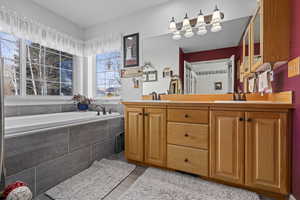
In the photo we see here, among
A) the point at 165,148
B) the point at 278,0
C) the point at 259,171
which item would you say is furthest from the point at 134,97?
the point at 278,0

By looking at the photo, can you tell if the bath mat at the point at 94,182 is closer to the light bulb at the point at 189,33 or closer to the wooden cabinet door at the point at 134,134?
the wooden cabinet door at the point at 134,134

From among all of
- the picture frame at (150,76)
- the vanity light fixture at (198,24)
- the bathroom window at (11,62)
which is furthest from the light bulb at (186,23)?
the bathroom window at (11,62)

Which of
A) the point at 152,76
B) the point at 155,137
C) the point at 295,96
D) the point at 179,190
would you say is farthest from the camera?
the point at 152,76

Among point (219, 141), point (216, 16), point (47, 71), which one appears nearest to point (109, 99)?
point (47, 71)

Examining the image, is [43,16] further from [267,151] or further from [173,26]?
[267,151]

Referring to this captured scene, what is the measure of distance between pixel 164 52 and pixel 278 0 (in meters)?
1.42

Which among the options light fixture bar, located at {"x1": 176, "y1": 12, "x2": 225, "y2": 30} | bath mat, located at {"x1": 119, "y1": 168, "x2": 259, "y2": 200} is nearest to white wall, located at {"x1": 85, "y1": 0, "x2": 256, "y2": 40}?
light fixture bar, located at {"x1": 176, "y1": 12, "x2": 225, "y2": 30}

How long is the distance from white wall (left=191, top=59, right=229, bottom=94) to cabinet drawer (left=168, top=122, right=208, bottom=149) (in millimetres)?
665

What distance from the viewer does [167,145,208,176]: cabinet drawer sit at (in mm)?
1521

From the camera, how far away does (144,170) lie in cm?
181

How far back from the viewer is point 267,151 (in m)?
1.26

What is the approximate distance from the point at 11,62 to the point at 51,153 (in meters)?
1.69

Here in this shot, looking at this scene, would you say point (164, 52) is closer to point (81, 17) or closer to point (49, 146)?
point (81, 17)

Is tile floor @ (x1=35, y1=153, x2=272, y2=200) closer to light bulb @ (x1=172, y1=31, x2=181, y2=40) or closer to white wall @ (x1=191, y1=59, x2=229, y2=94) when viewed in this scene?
white wall @ (x1=191, y1=59, x2=229, y2=94)
